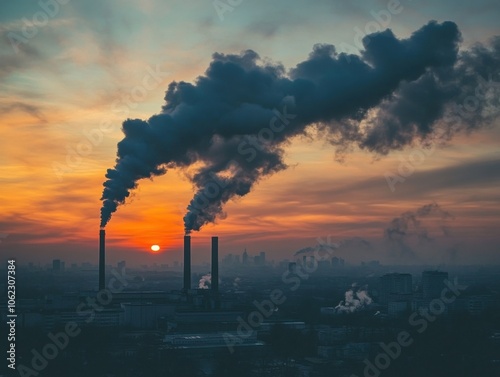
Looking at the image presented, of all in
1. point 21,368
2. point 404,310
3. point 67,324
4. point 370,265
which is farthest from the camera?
point 370,265

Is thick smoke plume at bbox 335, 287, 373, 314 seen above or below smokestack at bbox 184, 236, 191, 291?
below

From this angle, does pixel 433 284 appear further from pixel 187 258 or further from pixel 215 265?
pixel 187 258

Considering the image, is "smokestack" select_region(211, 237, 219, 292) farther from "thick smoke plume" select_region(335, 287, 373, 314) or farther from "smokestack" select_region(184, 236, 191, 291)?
"thick smoke plume" select_region(335, 287, 373, 314)

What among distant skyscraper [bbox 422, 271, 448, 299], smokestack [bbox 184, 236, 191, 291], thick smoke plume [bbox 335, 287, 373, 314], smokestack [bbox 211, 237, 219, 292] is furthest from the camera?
distant skyscraper [bbox 422, 271, 448, 299]

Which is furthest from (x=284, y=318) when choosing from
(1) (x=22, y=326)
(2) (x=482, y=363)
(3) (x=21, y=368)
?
(3) (x=21, y=368)

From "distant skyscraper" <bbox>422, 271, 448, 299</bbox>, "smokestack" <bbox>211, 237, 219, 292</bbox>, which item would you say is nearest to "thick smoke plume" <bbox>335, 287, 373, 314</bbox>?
"distant skyscraper" <bbox>422, 271, 448, 299</bbox>

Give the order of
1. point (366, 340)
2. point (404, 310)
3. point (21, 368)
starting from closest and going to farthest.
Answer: point (21, 368) → point (366, 340) → point (404, 310)

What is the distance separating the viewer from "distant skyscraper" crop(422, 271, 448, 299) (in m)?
48.5

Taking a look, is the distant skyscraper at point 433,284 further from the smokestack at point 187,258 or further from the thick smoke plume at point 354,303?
the smokestack at point 187,258

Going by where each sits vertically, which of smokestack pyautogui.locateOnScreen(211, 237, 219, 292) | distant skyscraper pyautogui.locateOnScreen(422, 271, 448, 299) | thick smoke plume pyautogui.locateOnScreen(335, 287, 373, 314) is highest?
smokestack pyautogui.locateOnScreen(211, 237, 219, 292)

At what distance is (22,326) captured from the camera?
102 ft

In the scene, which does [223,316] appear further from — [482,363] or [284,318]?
[482,363]

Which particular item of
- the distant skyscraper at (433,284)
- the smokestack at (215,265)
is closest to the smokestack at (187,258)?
the smokestack at (215,265)

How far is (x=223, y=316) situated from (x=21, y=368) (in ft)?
42.4
